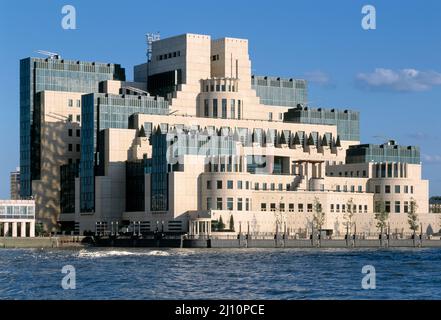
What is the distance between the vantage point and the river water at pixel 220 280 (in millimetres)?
72375

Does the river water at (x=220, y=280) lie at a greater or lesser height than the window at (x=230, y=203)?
lesser

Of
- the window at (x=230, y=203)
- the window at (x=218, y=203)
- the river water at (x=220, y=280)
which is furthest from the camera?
the window at (x=230, y=203)

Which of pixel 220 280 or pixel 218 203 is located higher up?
pixel 218 203

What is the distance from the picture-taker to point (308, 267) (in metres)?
112

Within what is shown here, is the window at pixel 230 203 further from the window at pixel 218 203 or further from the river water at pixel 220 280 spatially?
the river water at pixel 220 280

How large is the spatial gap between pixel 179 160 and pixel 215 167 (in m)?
7.22

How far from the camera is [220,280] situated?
88438mm

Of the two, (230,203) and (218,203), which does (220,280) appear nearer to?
(218,203)

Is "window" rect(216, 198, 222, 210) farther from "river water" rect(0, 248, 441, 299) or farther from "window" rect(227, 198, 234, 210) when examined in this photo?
"river water" rect(0, 248, 441, 299)

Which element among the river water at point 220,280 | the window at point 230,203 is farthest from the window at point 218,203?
the river water at point 220,280

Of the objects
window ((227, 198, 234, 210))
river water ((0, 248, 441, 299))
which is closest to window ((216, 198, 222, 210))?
window ((227, 198, 234, 210))

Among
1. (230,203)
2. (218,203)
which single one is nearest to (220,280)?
(218,203)
